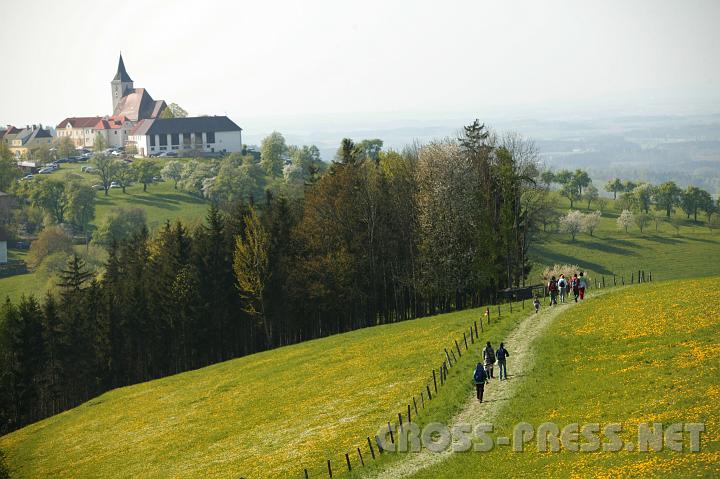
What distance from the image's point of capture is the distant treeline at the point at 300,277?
7838 cm

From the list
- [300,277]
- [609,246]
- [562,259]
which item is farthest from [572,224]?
[300,277]

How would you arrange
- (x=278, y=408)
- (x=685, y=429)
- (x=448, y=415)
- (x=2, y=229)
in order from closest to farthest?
1. (x=685, y=429)
2. (x=448, y=415)
3. (x=278, y=408)
4. (x=2, y=229)

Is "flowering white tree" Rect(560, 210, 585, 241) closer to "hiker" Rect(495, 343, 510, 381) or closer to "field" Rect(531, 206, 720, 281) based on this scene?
"field" Rect(531, 206, 720, 281)

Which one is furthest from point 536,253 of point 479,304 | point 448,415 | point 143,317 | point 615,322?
Result: point 448,415

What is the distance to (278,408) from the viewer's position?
52.1 meters

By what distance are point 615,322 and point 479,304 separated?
32008mm

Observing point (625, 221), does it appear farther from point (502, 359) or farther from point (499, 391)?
point (499, 391)

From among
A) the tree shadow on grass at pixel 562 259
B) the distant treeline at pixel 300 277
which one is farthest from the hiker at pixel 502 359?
the tree shadow on grass at pixel 562 259

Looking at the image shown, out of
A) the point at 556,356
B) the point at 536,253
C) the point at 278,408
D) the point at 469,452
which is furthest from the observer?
the point at 536,253

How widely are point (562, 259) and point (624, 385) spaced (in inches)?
4421

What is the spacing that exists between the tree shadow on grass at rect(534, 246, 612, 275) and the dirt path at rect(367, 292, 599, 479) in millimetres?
88039

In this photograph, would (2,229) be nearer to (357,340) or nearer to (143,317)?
(143,317)

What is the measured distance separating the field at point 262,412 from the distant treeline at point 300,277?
35.2ft

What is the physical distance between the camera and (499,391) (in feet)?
135
